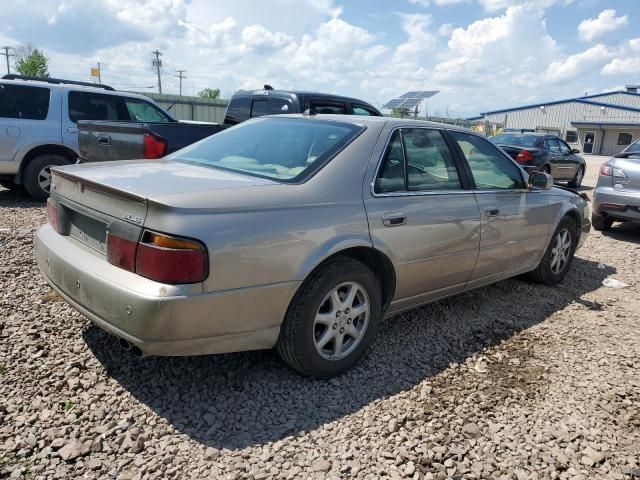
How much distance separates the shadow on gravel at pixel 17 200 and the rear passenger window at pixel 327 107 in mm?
4268

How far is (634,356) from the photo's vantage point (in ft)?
12.2

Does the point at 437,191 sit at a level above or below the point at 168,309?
above

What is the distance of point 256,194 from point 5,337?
1998 mm

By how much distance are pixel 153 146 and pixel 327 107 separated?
9.69ft

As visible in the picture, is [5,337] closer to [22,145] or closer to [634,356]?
[634,356]

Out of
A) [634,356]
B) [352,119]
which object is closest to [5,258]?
[352,119]

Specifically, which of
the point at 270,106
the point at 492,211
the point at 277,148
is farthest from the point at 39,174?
the point at 492,211

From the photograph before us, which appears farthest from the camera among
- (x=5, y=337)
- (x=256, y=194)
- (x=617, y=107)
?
(x=617, y=107)

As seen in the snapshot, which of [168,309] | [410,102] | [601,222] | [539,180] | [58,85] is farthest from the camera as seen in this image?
[410,102]

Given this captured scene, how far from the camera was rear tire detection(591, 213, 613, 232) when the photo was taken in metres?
7.96

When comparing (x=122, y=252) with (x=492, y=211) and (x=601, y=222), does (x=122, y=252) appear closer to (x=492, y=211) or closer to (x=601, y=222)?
(x=492, y=211)

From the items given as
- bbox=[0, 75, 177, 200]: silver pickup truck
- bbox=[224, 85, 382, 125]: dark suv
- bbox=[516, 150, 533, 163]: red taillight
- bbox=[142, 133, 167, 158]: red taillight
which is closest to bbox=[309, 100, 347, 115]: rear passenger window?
bbox=[224, 85, 382, 125]: dark suv

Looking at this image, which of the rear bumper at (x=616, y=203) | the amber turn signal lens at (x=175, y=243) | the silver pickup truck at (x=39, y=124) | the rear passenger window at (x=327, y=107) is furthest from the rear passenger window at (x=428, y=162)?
the silver pickup truck at (x=39, y=124)

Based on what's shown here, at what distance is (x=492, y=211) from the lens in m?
3.99
